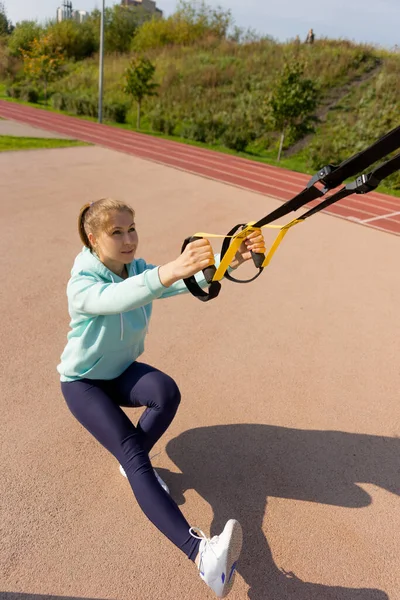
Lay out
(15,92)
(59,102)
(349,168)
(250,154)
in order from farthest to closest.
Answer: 1. (15,92)
2. (59,102)
3. (250,154)
4. (349,168)

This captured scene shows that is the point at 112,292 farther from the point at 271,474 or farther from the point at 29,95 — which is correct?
the point at 29,95

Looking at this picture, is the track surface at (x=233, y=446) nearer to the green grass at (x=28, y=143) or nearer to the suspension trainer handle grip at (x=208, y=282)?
the suspension trainer handle grip at (x=208, y=282)

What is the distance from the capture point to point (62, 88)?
3127 cm

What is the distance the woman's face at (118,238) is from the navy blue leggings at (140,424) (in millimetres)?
620

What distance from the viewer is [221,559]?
1.74 m

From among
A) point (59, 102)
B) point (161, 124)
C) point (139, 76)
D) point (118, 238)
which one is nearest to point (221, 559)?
point (118, 238)

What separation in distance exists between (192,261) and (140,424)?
0.99 m

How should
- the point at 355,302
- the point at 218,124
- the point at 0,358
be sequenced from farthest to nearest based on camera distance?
the point at 218,124 → the point at 355,302 → the point at 0,358

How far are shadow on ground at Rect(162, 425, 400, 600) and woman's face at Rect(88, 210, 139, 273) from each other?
1278mm

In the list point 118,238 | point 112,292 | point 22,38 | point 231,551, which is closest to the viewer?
point 231,551

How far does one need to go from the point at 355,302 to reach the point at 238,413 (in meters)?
2.56

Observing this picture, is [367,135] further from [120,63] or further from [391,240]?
[120,63]

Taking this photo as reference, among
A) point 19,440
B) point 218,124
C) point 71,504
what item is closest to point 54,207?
point 19,440

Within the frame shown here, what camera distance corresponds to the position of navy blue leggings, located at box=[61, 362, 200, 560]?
190 centimetres
